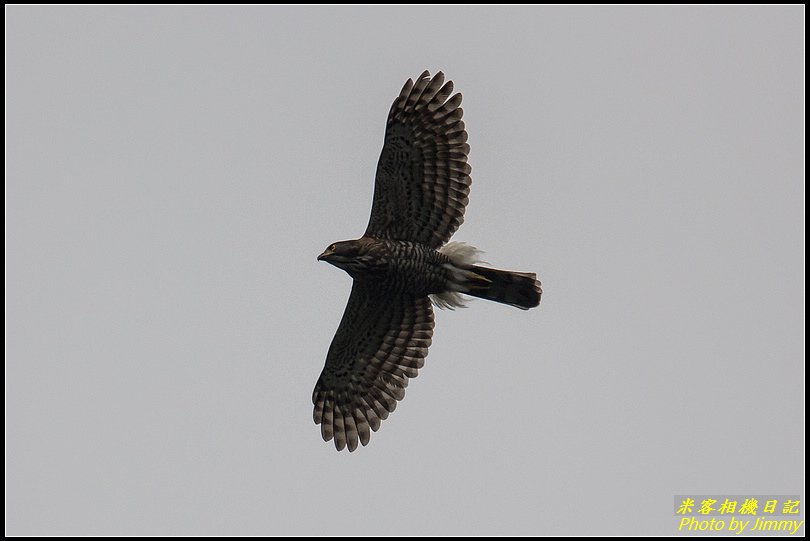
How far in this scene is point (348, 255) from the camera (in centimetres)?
1636

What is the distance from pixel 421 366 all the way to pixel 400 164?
9.76 feet

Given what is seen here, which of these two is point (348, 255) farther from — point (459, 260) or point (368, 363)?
point (368, 363)

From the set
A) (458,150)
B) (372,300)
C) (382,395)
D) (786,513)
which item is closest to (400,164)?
(458,150)

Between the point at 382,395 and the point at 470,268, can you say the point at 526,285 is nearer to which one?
the point at 470,268

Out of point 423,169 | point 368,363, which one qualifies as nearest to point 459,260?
point 423,169

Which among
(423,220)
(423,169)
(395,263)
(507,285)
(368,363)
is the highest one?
(423,169)

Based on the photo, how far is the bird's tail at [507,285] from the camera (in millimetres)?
16656

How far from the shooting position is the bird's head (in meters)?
16.3

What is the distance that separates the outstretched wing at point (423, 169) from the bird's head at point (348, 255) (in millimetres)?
457

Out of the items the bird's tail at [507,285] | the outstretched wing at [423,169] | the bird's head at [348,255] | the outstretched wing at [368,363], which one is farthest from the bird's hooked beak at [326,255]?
the bird's tail at [507,285]

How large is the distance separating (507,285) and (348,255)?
2.06 meters

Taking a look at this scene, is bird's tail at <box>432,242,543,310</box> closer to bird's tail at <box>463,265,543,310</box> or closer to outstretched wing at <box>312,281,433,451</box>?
bird's tail at <box>463,265,543,310</box>

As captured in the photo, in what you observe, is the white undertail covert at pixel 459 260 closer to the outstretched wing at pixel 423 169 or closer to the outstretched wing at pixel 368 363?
the outstretched wing at pixel 423 169

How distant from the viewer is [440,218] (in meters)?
16.8
